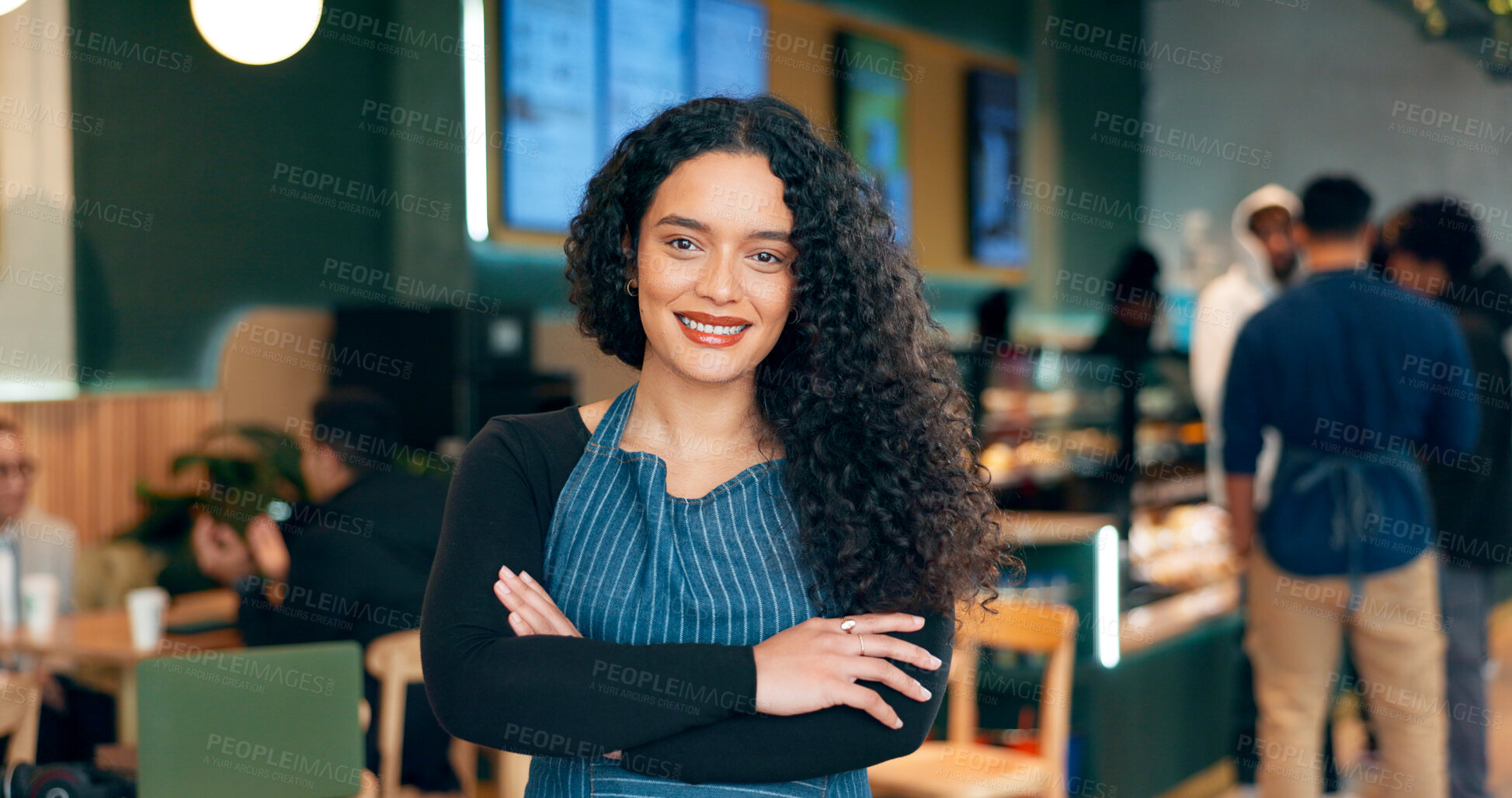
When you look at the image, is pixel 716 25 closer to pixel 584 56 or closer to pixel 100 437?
pixel 584 56

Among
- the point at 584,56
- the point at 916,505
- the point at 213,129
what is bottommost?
the point at 916,505

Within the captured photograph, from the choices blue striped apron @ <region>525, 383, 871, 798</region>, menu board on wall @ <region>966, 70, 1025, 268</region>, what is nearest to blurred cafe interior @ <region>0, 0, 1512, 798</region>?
blue striped apron @ <region>525, 383, 871, 798</region>

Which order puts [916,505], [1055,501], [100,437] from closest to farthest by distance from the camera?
[916,505] < [1055,501] < [100,437]

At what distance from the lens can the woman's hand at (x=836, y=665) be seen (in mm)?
1358

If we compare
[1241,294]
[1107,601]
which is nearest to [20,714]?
[1107,601]

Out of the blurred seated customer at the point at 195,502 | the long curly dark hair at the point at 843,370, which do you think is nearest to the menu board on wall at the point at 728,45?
the blurred seated customer at the point at 195,502

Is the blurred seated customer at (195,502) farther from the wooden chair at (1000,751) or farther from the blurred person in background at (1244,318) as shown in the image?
the blurred person in background at (1244,318)

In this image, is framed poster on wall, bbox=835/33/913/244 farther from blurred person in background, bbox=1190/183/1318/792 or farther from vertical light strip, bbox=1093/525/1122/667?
vertical light strip, bbox=1093/525/1122/667

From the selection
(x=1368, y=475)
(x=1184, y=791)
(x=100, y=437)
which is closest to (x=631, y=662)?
(x=1368, y=475)

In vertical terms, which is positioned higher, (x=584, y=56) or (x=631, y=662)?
(x=584, y=56)

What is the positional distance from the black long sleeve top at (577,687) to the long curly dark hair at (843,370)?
0.35 feet

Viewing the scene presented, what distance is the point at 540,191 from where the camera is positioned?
16.5ft

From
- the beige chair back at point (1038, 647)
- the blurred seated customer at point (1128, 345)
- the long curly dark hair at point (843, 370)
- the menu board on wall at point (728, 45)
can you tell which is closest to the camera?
the long curly dark hair at point (843, 370)

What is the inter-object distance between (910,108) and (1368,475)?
3.95 metres
